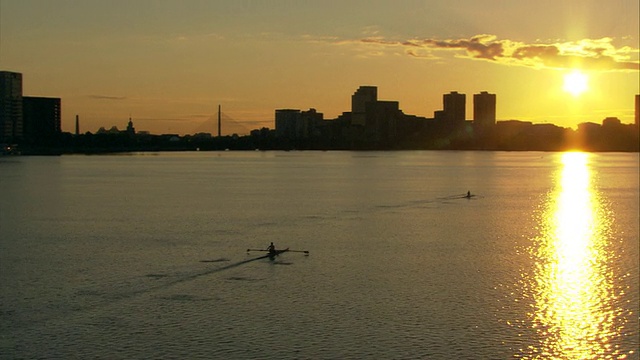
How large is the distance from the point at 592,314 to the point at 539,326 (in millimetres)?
2438

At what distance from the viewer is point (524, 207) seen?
6028 cm

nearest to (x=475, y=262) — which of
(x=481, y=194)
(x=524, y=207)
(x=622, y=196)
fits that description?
(x=524, y=207)

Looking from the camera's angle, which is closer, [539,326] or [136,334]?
[136,334]

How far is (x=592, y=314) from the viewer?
22078 mm

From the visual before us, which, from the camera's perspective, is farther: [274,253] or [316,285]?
[274,253]

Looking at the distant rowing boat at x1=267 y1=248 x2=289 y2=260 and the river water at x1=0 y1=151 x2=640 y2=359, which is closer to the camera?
the river water at x1=0 y1=151 x2=640 y2=359

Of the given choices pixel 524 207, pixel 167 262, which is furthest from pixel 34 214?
pixel 524 207

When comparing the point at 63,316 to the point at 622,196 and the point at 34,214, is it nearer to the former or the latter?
the point at 34,214

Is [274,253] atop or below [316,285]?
atop

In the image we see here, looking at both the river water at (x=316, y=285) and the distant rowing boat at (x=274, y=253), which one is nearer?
the river water at (x=316, y=285)

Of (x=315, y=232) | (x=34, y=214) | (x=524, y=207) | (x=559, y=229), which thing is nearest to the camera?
(x=315, y=232)

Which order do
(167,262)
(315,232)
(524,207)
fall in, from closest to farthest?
(167,262) → (315,232) → (524,207)

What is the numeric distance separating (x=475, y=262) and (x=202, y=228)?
55.2 feet

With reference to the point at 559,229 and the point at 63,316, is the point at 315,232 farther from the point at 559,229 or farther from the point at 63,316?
the point at 63,316
